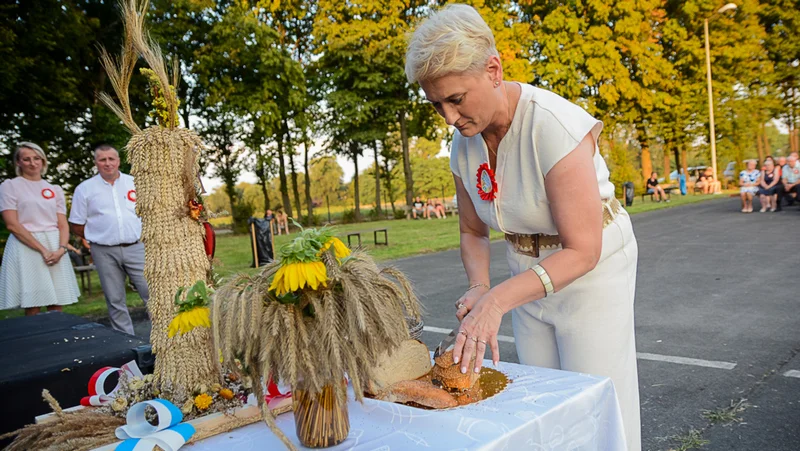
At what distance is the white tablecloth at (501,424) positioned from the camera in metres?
1.33

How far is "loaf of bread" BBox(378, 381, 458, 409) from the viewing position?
1529 mm

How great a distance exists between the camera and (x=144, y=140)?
76.5 inches

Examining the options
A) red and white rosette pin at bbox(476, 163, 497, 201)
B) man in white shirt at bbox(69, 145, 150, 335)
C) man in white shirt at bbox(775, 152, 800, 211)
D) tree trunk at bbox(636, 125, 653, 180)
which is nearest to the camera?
red and white rosette pin at bbox(476, 163, 497, 201)

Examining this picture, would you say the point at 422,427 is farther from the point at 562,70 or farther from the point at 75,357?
the point at 562,70

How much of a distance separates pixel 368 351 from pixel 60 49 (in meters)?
18.2

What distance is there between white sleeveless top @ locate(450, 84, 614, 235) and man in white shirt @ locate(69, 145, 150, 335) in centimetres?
409

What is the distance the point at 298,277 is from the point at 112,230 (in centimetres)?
446

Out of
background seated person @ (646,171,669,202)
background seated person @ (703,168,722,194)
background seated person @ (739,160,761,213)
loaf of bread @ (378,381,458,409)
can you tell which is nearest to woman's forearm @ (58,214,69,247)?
loaf of bread @ (378,381,458,409)

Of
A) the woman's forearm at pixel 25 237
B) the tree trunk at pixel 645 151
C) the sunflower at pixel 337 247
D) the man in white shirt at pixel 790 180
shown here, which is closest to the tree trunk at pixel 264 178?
the tree trunk at pixel 645 151

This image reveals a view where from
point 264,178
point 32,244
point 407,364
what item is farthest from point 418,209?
point 407,364

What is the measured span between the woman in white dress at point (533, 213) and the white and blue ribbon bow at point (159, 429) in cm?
72

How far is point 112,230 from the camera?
5.04 meters

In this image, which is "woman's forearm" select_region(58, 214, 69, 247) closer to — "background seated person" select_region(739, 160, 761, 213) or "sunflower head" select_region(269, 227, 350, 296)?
"sunflower head" select_region(269, 227, 350, 296)

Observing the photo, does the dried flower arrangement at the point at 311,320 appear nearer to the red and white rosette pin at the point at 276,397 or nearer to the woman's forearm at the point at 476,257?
the red and white rosette pin at the point at 276,397
